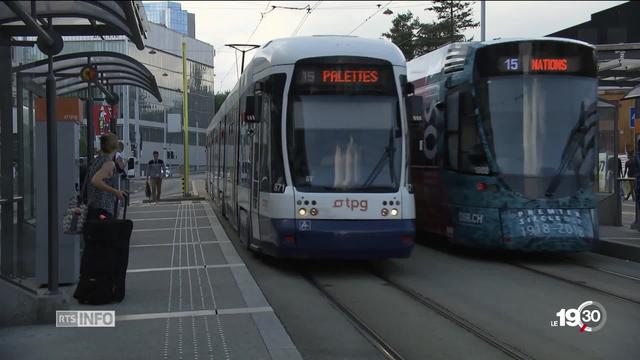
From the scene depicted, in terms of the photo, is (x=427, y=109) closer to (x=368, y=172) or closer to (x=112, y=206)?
(x=368, y=172)

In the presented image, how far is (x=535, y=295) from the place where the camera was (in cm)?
841

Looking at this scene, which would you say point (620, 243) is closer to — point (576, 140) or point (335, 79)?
point (576, 140)

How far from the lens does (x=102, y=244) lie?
740cm

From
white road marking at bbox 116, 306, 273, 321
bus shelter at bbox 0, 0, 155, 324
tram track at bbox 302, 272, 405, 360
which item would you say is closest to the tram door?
tram track at bbox 302, 272, 405, 360

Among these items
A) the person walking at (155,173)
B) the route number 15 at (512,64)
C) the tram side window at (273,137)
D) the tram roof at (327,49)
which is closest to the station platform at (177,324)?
the tram side window at (273,137)

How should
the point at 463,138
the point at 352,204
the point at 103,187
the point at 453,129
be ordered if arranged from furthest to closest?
1. the point at 453,129
2. the point at 463,138
3. the point at 352,204
4. the point at 103,187

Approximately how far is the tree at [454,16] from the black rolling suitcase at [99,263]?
37.6m

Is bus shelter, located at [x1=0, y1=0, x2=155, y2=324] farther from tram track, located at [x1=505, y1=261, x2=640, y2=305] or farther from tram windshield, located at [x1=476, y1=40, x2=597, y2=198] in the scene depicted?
tram track, located at [x1=505, y1=261, x2=640, y2=305]

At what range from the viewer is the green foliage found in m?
42.2

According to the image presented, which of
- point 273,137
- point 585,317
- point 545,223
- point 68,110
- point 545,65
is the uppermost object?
point 545,65

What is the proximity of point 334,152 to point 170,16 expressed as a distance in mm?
55248

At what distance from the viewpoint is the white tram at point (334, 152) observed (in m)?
9.43

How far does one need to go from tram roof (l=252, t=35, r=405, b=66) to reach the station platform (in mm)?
3147

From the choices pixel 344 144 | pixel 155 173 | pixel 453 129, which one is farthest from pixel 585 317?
pixel 155 173
